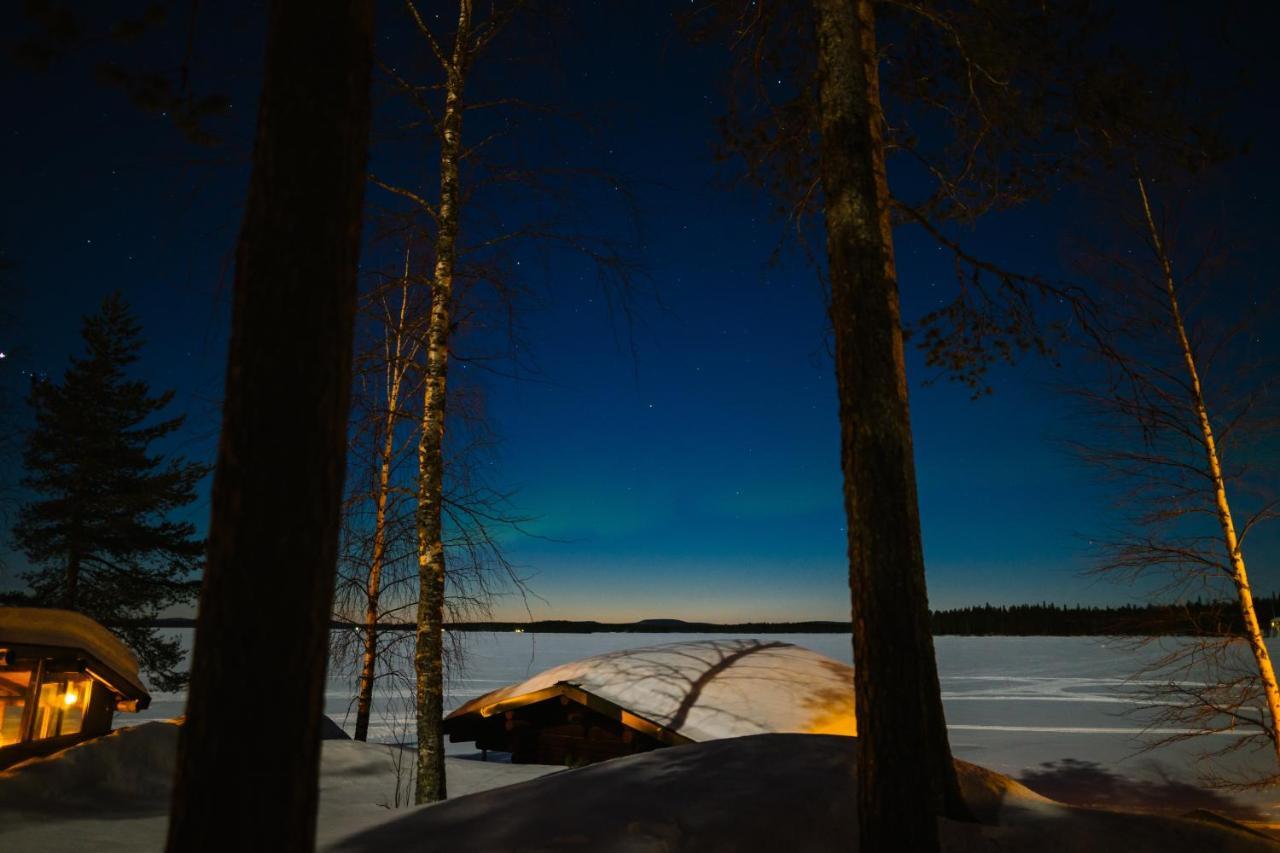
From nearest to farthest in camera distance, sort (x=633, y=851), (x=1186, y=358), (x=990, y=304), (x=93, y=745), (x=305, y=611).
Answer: (x=305, y=611) → (x=633, y=851) → (x=990, y=304) → (x=93, y=745) → (x=1186, y=358)

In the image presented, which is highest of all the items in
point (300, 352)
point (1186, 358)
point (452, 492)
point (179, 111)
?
point (1186, 358)

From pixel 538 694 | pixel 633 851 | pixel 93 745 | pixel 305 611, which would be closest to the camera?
pixel 305 611

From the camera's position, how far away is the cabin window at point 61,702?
1277 centimetres

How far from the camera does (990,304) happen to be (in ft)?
23.4

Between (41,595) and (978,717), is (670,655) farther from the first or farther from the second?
(41,595)

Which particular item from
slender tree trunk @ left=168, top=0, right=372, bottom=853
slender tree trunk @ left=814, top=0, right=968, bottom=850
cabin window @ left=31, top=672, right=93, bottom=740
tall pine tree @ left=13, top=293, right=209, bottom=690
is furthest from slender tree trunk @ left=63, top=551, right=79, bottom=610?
slender tree trunk @ left=814, top=0, right=968, bottom=850

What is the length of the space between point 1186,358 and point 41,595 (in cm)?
3369

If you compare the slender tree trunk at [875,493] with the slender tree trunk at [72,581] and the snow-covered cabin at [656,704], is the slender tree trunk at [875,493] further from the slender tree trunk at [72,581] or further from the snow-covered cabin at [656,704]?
the slender tree trunk at [72,581]

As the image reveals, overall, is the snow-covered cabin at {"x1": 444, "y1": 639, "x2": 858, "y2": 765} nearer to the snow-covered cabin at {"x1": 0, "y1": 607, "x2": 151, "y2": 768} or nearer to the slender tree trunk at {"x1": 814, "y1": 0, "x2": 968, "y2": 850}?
the snow-covered cabin at {"x1": 0, "y1": 607, "x2": 151, "y2": 768}

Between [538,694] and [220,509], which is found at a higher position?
[220,509]

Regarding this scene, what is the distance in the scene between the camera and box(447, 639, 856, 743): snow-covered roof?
13609 mm

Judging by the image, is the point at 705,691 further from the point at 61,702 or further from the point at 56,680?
the point at 61,702

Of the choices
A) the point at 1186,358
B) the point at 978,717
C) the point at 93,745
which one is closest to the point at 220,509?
the point at 93,745

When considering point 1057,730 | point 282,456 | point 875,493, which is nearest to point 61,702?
point 282,456
